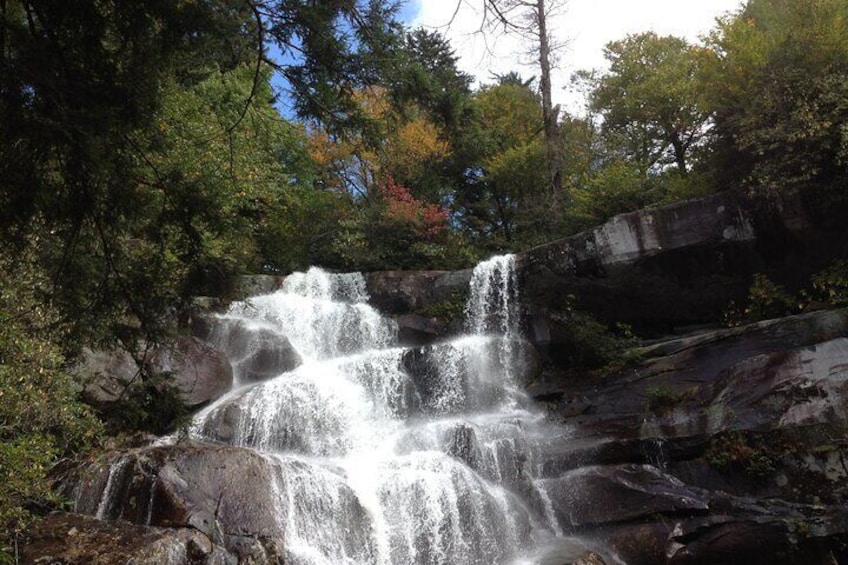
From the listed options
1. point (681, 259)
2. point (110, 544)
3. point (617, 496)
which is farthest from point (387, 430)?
point (681, 259)

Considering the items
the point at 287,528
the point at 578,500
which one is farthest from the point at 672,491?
the point at 287,528

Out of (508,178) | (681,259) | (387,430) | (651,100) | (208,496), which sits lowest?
(208,496)

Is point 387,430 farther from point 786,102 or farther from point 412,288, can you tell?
point 786,102

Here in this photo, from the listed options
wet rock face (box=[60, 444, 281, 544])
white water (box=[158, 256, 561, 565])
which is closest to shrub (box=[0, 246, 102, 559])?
wet rock face (box=[60, 444, 281, 544])

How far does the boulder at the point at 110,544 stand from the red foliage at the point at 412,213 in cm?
1370

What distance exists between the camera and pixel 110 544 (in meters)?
6.11

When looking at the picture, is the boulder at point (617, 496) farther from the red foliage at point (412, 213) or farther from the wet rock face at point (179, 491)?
the red foliage at point (412, 213)

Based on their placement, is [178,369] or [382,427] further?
[382,427]

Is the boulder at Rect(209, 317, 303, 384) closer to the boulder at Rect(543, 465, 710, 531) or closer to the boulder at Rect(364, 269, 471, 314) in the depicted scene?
the boulder at Rect(364, 269, 471, 314)

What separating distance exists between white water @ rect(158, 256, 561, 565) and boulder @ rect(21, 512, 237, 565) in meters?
1.51

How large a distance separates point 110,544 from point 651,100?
65.8 feet

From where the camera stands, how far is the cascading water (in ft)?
28.3

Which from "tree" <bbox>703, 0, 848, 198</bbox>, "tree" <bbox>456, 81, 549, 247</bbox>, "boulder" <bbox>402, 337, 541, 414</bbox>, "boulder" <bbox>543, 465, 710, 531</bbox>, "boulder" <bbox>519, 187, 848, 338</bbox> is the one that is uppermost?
"tree" <bbox>456, 81, 549, 247</bbox>

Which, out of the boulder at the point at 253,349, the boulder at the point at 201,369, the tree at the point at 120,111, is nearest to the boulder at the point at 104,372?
the boulder at the point at 201,369
